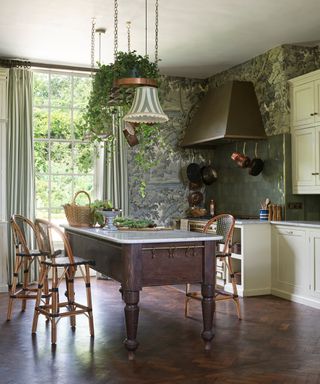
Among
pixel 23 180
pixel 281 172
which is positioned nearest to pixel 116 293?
pixel 23 180

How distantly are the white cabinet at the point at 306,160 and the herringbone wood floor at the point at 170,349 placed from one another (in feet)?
4.80

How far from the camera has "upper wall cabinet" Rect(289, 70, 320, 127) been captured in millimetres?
5949

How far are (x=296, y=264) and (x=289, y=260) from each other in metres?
0.12

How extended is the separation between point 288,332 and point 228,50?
147 inches

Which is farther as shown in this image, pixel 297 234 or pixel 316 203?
pixel 316 203

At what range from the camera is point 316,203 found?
6535mm

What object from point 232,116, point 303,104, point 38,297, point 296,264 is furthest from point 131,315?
point 232,116

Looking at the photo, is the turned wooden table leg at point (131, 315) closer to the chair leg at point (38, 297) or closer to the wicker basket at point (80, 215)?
the chair leg at point (38, 297)

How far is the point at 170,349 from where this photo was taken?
3951 millimetres

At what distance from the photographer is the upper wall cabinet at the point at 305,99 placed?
5.95 metres

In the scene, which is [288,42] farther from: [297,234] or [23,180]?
[23,180]

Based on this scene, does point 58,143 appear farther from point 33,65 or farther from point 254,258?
point 254,258

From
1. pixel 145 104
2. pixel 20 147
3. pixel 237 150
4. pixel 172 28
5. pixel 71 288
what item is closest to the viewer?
pixel 145 104

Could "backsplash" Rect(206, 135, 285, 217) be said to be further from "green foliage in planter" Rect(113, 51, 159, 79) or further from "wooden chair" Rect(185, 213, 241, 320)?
"green foliage in planter" Rect(113, 51, 159, 79)
